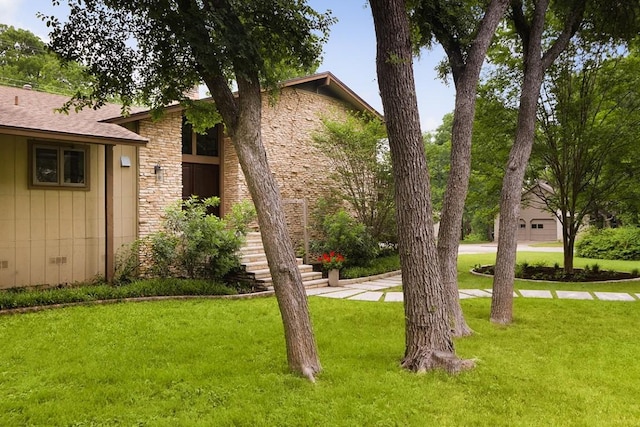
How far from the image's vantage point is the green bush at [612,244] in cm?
1609

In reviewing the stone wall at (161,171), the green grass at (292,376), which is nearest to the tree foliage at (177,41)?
the green grass at (292,376)

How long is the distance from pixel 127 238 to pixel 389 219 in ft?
22.7

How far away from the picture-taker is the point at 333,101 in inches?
548

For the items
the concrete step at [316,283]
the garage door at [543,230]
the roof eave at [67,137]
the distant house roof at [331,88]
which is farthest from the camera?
the garage door at [543,230]

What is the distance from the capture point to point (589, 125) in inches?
370

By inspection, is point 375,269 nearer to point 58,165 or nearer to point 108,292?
point 108,292

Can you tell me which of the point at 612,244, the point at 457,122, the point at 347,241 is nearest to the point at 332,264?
the point at 347,241

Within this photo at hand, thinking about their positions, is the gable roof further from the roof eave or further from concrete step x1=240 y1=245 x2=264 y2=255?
the roof eave

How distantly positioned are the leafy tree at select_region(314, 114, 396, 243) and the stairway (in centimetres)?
291

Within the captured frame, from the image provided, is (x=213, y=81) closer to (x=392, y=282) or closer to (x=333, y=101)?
(x=392, y=282)

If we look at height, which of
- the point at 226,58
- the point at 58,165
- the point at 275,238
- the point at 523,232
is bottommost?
the point at 523,232

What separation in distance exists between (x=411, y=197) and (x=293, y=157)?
344 inches

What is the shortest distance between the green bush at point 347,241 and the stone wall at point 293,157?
1.21 meters

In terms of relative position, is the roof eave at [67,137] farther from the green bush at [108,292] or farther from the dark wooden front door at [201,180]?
the dark wooden front door at [201,180]
